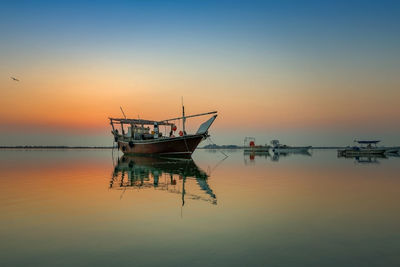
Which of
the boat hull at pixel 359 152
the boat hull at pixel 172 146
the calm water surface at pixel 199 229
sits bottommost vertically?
the calm water surface at pixel 199 229

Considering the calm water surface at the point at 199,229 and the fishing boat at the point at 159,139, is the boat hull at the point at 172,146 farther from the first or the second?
the calm water surface at the point at 199,229

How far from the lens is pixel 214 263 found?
228 inches

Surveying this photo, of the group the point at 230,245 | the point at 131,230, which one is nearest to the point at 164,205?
the point at 131,230

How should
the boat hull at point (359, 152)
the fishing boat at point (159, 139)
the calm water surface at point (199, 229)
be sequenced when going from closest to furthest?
1. the calm water surface at point (199, 229)
2. the fishing boat at point (159, 139)
3. the boat hull at point (359, 152)

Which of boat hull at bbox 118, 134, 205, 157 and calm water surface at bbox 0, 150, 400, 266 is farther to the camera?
boat hull at bbox 118, 134, 205, 157

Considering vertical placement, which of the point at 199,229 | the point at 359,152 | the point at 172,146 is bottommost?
the point at 199,229

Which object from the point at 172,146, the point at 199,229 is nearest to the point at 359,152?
the point at 172,146

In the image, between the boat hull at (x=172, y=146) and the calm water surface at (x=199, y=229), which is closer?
the calm water surface at (x=199, y=229)

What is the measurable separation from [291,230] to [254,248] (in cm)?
213

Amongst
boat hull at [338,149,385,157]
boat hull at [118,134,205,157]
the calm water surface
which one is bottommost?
the calm water surface

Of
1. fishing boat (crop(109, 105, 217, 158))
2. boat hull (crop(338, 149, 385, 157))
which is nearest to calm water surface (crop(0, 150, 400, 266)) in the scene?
fishing boat (crop(109, 105, 217, 158))

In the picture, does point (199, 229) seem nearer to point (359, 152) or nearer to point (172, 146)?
point (172, 146)

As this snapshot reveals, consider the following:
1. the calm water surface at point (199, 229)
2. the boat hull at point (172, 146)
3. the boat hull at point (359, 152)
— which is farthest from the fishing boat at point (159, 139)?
the boat hull at point (359, 152)

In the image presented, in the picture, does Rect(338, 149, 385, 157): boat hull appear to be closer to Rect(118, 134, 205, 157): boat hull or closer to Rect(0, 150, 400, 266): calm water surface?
Rect(118, 134, 205, 157): boat hull
